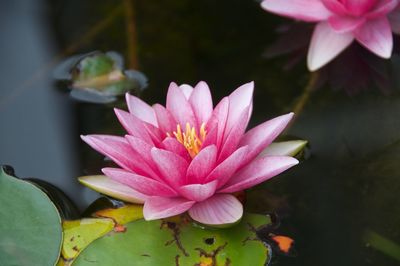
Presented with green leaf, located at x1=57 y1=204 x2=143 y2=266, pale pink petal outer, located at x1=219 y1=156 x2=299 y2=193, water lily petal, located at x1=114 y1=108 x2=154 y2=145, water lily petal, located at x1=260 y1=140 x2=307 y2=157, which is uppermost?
water lily petal, located at x1=114 y1=108 x2=154 y2=145

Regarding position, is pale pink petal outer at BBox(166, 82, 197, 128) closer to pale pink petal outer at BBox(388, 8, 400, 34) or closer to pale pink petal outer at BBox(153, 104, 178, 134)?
pale pink petal outer at BBox(153, 104, 178, 134)

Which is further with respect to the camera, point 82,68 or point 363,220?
point 82,68

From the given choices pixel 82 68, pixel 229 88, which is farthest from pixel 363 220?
pixel 82 68

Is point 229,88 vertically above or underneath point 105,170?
underneath

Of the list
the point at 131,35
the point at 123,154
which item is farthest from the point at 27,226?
the point at 131,35

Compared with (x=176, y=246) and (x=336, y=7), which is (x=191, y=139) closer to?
(x=176, y=246)

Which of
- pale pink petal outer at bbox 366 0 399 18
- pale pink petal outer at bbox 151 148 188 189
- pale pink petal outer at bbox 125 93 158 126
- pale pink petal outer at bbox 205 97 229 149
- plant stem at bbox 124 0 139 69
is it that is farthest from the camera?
plant stem at bbox 124 0 139 69

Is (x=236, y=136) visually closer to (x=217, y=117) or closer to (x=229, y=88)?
(x=217, y=117)

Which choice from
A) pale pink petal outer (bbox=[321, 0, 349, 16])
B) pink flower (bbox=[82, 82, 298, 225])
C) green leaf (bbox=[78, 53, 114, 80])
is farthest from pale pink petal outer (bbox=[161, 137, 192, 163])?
pale pink petal outer (bbox=[321, 0, 349, 16])
